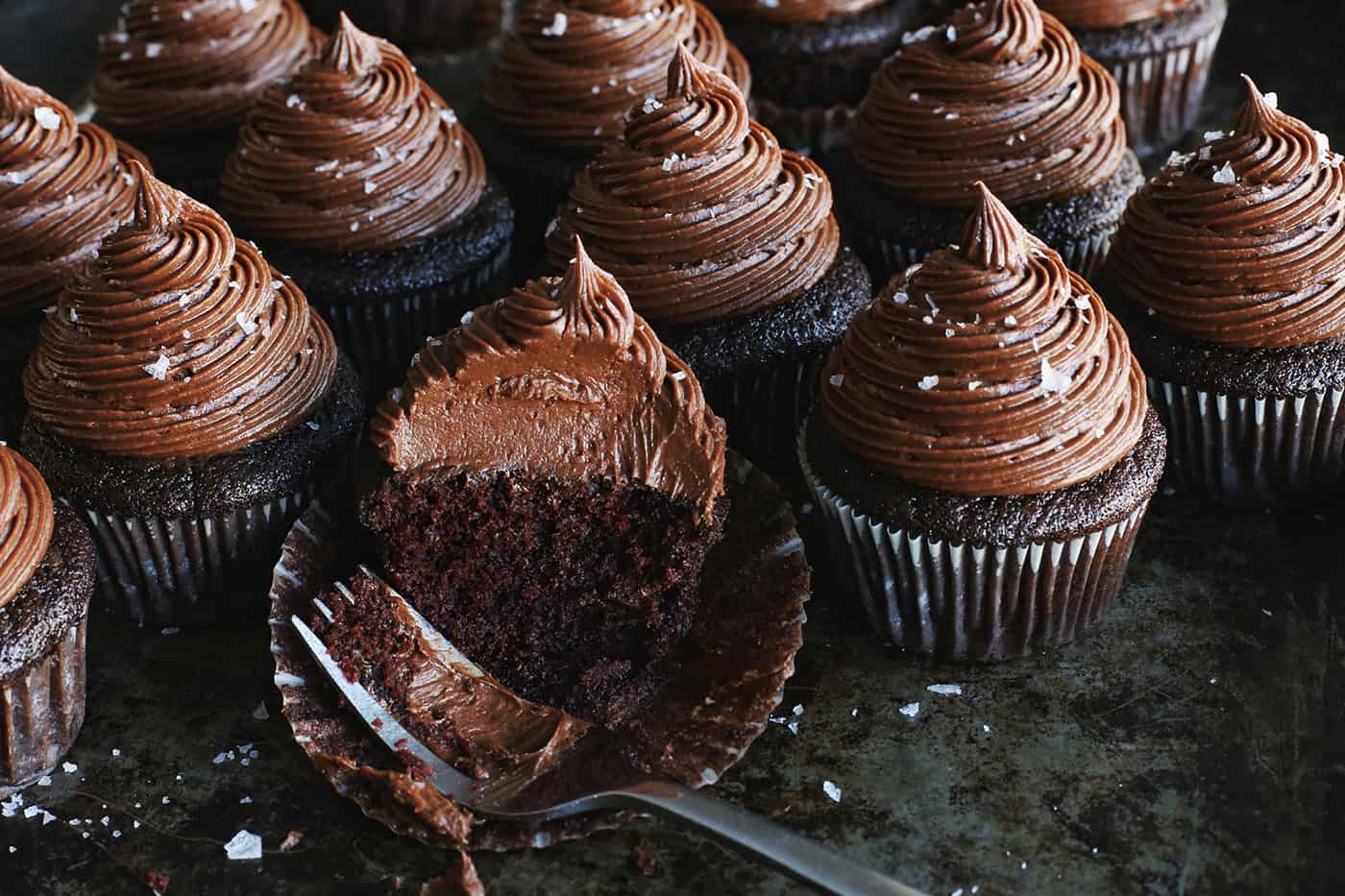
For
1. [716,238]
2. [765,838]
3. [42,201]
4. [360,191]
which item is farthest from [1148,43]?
[42,201]

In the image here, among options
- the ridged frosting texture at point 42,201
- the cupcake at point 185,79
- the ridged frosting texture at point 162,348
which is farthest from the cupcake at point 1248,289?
the cupcake at point 185,79

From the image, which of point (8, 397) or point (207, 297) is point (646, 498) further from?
point (8, 397)

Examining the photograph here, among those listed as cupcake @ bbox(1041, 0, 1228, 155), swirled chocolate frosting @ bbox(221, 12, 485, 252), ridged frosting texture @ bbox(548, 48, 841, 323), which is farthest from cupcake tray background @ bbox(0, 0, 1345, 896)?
cupcake @ bbox(1041, 0, 1228, 155)

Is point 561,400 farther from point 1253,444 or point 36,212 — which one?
point 1253,444

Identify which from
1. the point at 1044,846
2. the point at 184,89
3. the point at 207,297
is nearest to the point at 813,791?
the point at 1044,846

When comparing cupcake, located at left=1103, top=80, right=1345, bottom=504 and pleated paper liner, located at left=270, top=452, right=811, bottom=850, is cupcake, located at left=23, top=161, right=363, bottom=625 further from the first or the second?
cupcake, located at left=1103, top=80, right=1345, bottom=504

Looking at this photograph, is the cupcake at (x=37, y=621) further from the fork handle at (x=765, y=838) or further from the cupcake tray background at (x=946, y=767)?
the fork handle at (x=765, y=838)
